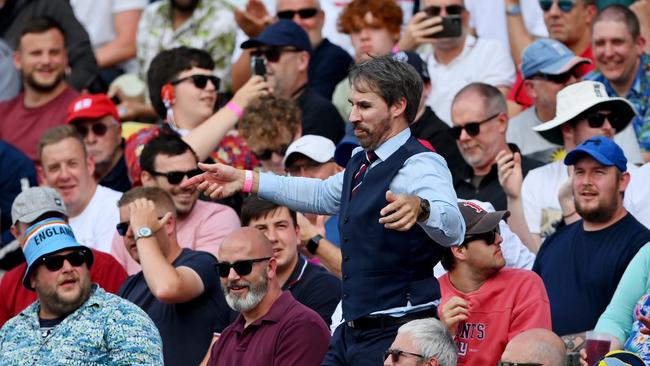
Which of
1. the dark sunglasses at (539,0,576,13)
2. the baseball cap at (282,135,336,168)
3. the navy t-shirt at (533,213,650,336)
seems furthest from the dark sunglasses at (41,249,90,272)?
the dark sunglasses at (539,0,576,13)

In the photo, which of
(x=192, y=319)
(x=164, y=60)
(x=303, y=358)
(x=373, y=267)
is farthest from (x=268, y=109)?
(x=373, y=267)

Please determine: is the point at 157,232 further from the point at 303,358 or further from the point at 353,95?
the point at 353,95

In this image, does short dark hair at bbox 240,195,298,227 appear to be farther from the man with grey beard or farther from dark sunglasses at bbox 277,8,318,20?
dark sunglasses at bbox 277,8,318,20

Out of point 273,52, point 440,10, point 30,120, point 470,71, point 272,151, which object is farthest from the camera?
point 30,120

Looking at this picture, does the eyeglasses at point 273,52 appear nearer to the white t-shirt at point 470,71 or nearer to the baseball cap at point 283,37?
the baseball cap at point 283,37

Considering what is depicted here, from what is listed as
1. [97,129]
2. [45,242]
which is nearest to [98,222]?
[97,129]

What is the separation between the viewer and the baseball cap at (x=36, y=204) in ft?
30.9

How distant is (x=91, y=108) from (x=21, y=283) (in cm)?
233

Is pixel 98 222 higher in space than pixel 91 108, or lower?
lower

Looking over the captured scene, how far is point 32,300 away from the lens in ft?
30.5

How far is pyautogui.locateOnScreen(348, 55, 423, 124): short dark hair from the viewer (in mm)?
6793

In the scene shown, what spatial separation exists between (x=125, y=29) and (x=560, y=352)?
7583 mm

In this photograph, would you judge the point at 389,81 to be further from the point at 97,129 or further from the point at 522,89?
the point at 97,129

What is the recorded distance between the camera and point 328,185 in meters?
7.13
